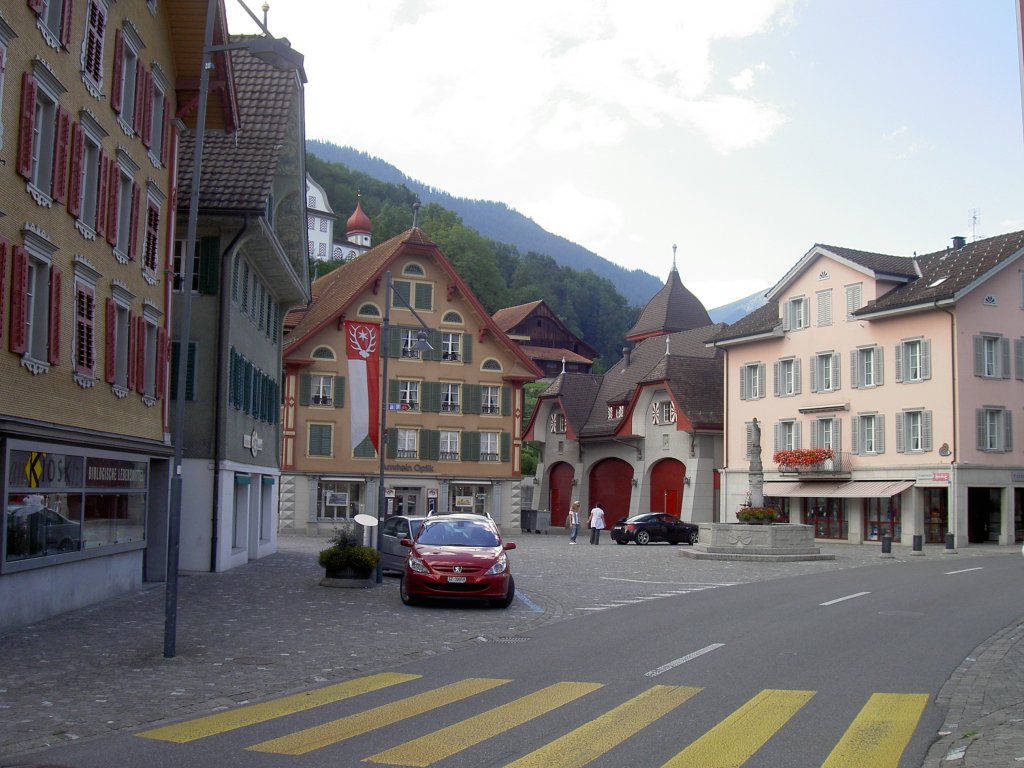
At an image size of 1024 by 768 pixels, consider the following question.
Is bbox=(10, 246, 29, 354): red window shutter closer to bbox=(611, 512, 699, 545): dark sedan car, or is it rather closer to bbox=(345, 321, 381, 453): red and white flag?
bbox=(345, 321, 381, 453): red and white flag

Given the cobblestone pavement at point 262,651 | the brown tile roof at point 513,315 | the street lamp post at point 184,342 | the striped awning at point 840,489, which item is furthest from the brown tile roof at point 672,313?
the street lamp post at point 184,342

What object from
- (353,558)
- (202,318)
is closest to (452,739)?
(353,558)

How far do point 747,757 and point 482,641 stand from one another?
7.47 metres

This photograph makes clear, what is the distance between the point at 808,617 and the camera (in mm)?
18078

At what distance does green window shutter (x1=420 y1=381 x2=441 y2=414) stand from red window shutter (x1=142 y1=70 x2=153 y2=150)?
121ft

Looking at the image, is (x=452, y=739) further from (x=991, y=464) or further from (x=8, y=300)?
(x=991, y=464)

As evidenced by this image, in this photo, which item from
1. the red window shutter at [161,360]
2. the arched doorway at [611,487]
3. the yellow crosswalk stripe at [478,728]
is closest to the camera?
the yellow crosswalk stripe at [478,728]

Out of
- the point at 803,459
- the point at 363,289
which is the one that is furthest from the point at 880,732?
the point at 363,289

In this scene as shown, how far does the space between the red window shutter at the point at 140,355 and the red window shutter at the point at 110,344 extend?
1412 mm

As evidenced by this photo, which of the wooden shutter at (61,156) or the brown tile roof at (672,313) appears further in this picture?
the brown tile roof at (672,313)

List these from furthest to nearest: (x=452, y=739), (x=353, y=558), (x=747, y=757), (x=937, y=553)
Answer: (x=937, y=553), (x=353, y=558), (x=452, y=739), (x=747, y=757)

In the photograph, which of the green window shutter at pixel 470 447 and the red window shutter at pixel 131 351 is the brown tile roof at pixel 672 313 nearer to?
the green window shutter at pixel 470 447

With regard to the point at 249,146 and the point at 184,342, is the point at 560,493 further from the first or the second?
the point at 184,342

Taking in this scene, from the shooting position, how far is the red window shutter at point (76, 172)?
18156 millimetres
